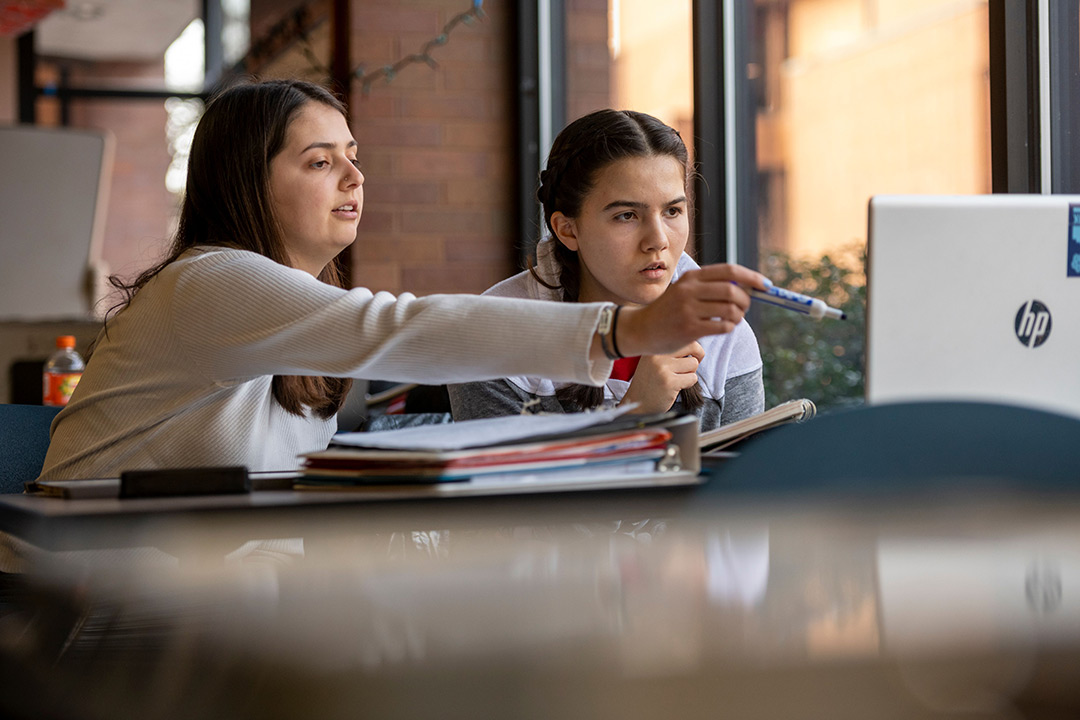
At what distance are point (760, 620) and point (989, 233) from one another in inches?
24.7

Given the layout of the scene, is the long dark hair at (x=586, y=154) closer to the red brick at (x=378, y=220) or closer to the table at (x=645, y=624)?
the table at (x=645, y=624)

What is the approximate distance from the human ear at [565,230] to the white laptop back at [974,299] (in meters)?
0.75

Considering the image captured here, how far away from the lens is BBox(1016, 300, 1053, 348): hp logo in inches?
41.7

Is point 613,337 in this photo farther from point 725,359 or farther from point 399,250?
point 399,250

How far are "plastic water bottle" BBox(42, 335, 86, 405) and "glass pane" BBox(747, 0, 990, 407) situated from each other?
5.72 ft

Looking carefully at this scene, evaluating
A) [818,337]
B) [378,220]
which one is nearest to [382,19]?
[378,220]

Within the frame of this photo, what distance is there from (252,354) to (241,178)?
40 cm

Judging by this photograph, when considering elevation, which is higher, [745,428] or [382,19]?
[382,19]

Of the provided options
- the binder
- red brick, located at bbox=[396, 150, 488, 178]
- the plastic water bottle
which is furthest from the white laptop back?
red brick, located at bbox=[396, 150, 488, 178]

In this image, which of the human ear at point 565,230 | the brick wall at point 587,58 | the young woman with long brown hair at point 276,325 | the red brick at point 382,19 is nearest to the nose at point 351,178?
the young woman with long brown hair at point 276,325

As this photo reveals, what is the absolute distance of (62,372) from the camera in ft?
9.16

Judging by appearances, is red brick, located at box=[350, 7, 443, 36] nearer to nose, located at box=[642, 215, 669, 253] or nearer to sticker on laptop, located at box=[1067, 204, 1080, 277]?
nose, located at box=[642, 215, 669, 253]

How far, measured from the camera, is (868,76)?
2.46 m

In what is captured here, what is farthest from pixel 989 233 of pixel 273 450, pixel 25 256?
pixel 25 256
